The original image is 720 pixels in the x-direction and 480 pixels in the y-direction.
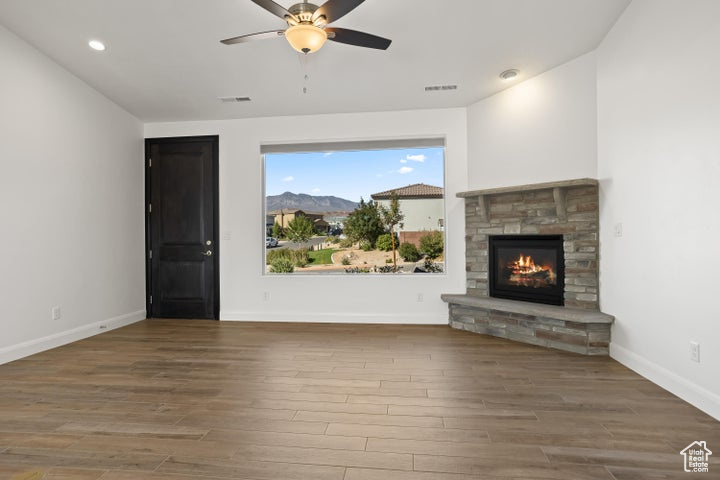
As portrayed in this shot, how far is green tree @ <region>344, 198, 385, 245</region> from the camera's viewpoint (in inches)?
205

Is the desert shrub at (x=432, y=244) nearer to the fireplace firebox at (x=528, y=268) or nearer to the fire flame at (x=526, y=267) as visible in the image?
the fireplace firebox at (x=528, y=268)

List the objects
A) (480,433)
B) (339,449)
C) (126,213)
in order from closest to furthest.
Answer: (339,449) → (480,433) → (126,213)

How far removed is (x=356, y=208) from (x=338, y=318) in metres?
1.54

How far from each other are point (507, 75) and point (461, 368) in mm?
3050

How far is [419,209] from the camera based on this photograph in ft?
16.7

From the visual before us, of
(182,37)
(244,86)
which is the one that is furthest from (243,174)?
(182,37)

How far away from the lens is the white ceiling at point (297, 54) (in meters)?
2.95

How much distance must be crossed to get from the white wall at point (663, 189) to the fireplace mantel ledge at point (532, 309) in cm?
18

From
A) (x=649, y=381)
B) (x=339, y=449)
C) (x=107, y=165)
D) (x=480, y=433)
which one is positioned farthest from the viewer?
(x=107, y=165)

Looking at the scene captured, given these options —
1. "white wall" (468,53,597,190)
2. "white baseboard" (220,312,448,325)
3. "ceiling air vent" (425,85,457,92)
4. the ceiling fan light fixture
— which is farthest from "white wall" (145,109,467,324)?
the ceiling fan light fixture

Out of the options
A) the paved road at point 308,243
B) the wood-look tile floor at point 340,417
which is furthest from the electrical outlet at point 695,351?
the paved road at point 308,243

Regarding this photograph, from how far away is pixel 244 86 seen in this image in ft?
13.9

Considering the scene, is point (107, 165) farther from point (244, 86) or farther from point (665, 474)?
point (665, 474)

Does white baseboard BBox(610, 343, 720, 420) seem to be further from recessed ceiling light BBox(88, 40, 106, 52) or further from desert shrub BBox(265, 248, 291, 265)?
recessed ceiling light BBox(88, 40, 106, 52)
